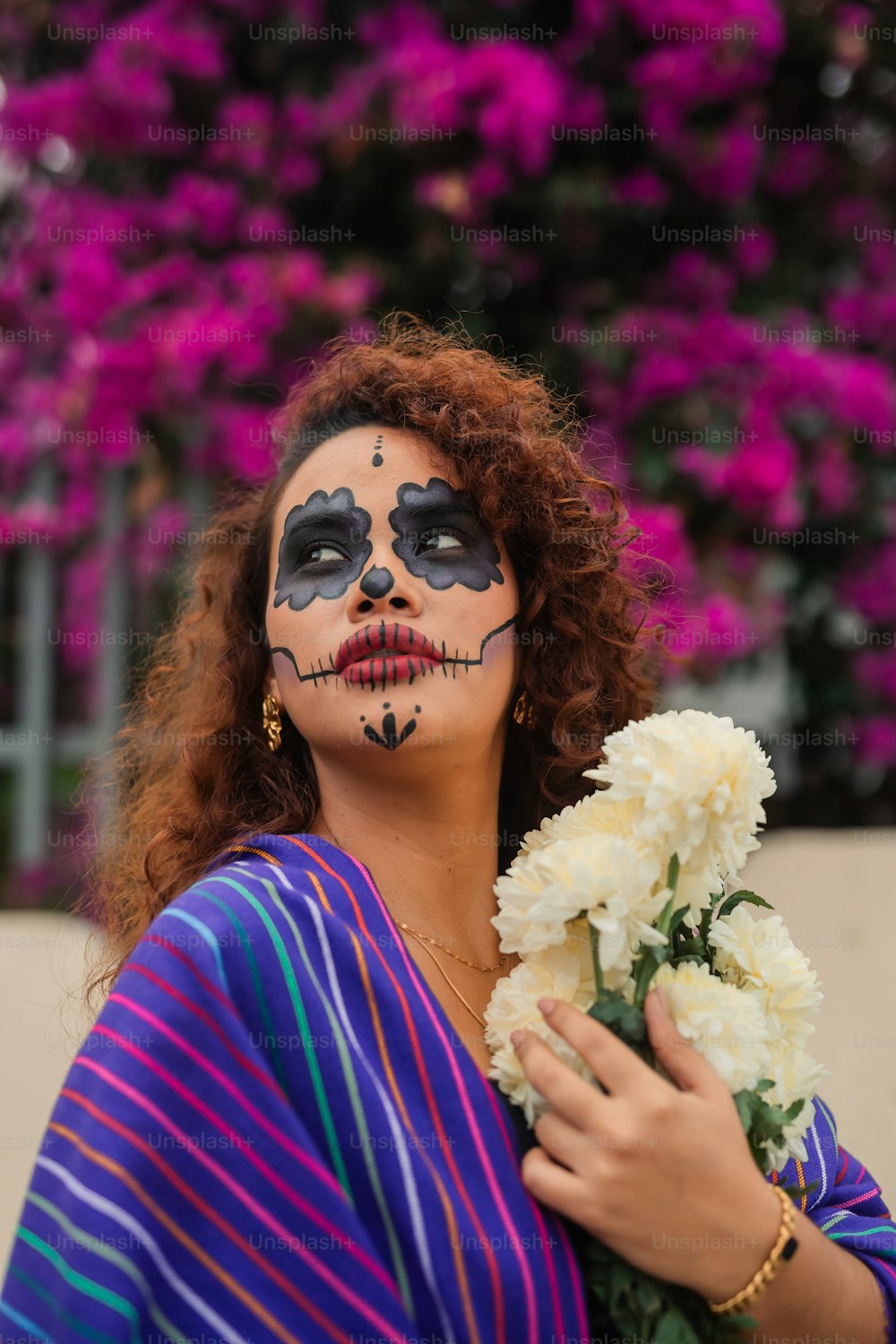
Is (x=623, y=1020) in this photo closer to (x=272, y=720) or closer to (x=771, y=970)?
(x=771, y=970)

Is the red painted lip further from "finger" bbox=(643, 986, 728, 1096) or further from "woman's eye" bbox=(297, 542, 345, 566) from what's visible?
"finger" bbox=(643, 986, 728, 1096)

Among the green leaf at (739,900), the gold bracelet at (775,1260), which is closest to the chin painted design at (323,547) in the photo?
the green leaf at (739,900)

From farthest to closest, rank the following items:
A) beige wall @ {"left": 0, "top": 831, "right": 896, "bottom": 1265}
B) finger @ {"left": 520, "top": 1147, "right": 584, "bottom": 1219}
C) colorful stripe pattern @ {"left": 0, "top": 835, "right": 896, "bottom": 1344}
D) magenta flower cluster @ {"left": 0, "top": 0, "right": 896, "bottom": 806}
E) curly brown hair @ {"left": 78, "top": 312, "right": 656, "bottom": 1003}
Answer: magenta flower cluster @ {"left": 0, "top": 0, "right": 896, "bottom": 806} < beige wall @ {"left": 0, "top": 831, "right": 896, "bottom": 1265} < curly brown hair @ {"left": 78, "top": 312, "right": 656, "bottom": 1003} < finger @ {"left": 520, "top": 1147, "right": 584, "bottom": 1219} < colorful stripe pattern @ {"left": 0, "top": 835, "right": 896, "bottom": 1344}

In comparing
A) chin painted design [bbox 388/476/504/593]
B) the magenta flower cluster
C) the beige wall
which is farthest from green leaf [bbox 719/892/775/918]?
the magenta flower cluster

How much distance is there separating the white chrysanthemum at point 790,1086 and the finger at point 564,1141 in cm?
27

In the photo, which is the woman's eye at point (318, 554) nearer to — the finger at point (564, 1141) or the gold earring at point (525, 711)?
the gold earring at point (525, 711)

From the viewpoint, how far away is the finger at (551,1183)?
146 cm

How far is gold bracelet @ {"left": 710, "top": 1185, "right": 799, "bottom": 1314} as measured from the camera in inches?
57.9

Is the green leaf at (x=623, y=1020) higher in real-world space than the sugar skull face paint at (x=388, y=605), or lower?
lower

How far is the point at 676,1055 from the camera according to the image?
1.54 metres

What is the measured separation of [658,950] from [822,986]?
6.07ft

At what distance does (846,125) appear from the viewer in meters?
3.77

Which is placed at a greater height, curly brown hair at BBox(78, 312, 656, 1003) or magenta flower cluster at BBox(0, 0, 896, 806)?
magenta flower cluster at BBox(0, 0, 896, 806)

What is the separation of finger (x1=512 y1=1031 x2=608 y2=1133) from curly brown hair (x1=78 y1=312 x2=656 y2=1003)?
0.57 metres
